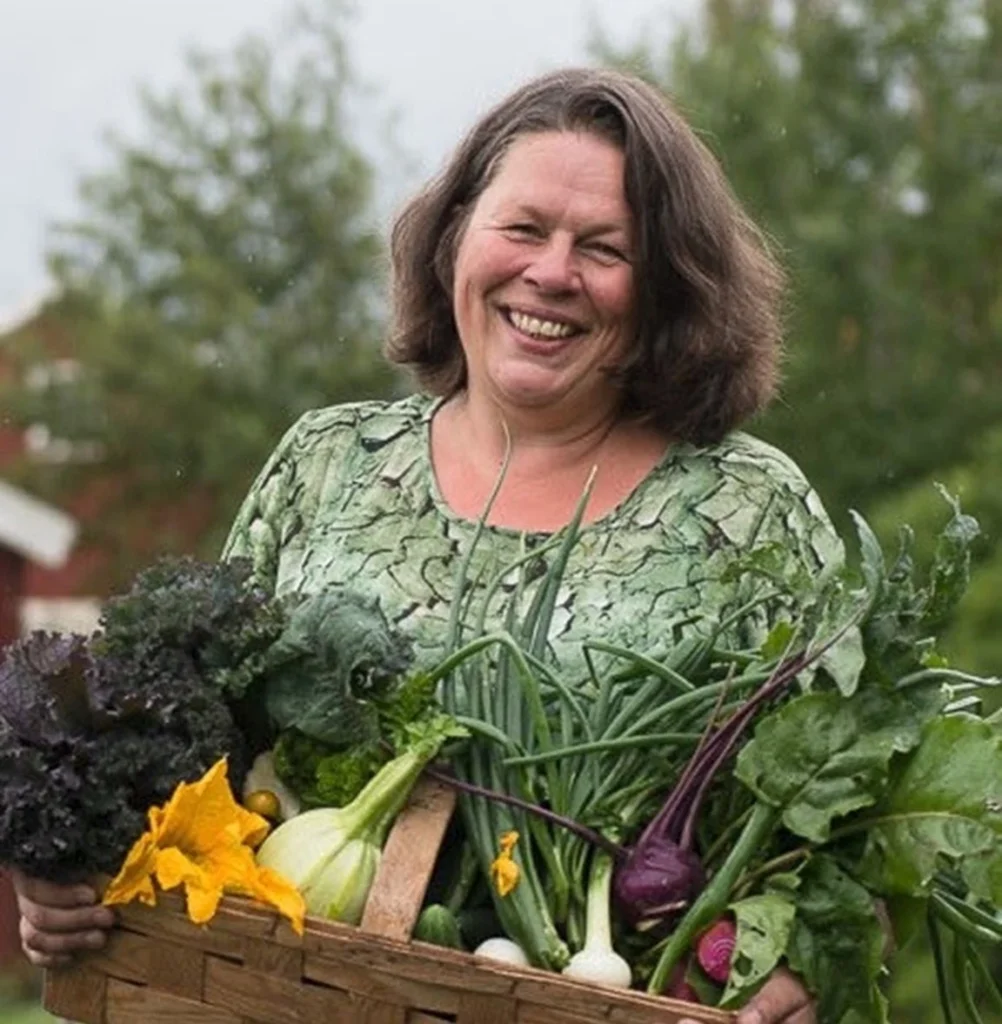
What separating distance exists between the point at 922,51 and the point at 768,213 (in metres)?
1.58

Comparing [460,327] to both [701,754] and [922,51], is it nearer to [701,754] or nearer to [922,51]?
[701,754]

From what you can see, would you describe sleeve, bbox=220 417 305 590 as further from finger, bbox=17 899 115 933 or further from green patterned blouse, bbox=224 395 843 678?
finger, bbox=17 899 115 933

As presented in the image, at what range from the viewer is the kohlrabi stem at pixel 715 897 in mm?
3506

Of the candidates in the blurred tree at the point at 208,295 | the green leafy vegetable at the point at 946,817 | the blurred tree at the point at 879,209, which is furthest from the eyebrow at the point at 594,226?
the blurred tree at the point at 208,295

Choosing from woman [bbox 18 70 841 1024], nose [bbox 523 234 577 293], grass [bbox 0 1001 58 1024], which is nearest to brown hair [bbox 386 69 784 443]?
woman [bbox 18 70 841 1024]

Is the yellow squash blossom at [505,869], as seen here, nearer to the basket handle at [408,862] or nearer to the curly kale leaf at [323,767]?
the basket handle at [408,862]

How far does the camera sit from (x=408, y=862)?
140 inches

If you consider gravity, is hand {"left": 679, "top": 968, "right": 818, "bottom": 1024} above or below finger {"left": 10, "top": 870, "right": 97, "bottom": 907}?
above

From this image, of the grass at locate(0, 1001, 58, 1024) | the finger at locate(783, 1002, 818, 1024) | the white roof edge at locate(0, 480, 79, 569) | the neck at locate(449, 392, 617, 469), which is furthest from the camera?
the white roof edge at locate(0, 480, 79, 569)

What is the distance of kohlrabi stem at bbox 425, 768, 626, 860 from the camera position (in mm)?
3598

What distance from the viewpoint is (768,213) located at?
19078mm

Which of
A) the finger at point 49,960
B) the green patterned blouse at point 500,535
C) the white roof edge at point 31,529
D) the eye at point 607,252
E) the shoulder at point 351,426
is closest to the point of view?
the finger at point 49,960

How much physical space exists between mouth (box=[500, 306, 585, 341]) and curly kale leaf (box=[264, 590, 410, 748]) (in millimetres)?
564

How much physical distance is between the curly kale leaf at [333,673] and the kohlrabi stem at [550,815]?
0.13 meters
